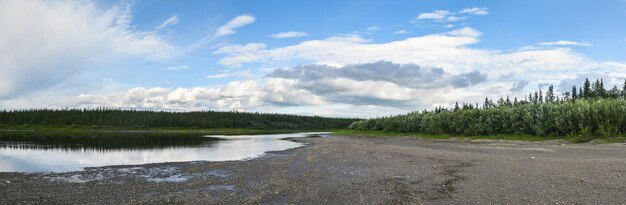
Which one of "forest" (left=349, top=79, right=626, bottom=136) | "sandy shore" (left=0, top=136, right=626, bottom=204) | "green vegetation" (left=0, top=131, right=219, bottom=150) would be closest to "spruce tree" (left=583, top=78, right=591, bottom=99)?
"forest" (left=349, top=79, right=626, bottom=136)

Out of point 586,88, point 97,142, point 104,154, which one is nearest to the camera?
point 104,154

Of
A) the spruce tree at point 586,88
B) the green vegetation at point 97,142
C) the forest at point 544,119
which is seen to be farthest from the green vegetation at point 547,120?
the spruce tree at point 586,88

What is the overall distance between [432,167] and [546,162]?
4.46 m

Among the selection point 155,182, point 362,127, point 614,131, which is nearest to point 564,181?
point 155,182

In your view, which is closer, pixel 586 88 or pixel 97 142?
pixel 97 142

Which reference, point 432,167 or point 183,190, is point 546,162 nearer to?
point 432,167

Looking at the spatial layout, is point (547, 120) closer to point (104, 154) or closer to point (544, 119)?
point (544, 119)

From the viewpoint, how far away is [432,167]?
1891 cm

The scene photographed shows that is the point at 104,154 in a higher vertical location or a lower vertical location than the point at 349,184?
lower

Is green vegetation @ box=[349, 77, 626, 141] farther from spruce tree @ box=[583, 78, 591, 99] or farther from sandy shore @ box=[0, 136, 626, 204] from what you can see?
spruce tree @ box=[583, 78, 591, 99]

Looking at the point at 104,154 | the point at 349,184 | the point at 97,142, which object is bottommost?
the point at 97,142

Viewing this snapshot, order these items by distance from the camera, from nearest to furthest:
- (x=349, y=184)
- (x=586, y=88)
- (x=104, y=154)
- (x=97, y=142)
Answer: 1. (x=349, y=184)
2. (x=104, y=154)
3. (x=97, y=142)
4. (x=586, y=88)

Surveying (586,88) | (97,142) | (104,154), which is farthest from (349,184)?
(586,88)

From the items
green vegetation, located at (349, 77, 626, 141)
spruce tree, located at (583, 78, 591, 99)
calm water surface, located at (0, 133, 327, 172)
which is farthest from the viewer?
spruce tree, located at (583, 78, 591, 99)
